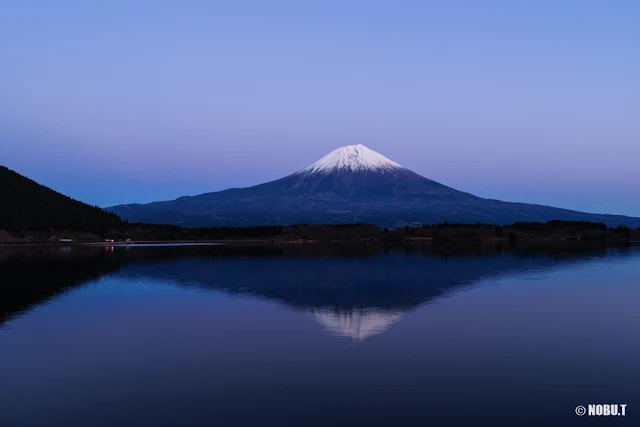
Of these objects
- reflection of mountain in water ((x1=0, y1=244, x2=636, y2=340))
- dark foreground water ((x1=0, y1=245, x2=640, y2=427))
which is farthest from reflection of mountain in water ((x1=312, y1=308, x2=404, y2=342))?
dark foreground water ((x1=0, y1=245, x2=640, y2=427))

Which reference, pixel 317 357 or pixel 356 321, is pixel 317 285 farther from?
pixel 317 357

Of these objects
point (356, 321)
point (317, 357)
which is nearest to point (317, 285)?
point (356, 321)

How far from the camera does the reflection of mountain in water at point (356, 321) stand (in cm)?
2928

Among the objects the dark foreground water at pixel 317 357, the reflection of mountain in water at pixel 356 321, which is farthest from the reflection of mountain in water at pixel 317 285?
the dark foreground water at pixel 317 357

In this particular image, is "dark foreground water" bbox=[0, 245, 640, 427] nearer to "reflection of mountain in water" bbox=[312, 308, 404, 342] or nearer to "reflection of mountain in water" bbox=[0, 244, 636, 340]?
"reflection of mountain in water" bbox=[312, 308, 404, 342]

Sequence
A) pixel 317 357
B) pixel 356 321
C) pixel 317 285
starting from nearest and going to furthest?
pixel 317 357, pixel 356 321, pixel 317 285

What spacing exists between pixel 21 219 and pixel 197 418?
657ft

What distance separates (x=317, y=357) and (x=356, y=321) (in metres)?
9.34

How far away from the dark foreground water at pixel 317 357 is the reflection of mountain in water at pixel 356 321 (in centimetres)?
11

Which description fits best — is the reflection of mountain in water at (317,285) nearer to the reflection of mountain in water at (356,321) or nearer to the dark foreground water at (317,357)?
the reflection of mountain in water at (356,321)

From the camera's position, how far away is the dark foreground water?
16.9 m

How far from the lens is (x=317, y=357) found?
23.7m

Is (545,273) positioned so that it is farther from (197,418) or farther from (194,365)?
(197,418)

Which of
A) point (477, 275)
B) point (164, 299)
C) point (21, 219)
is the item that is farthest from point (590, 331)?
point (21, 219)
